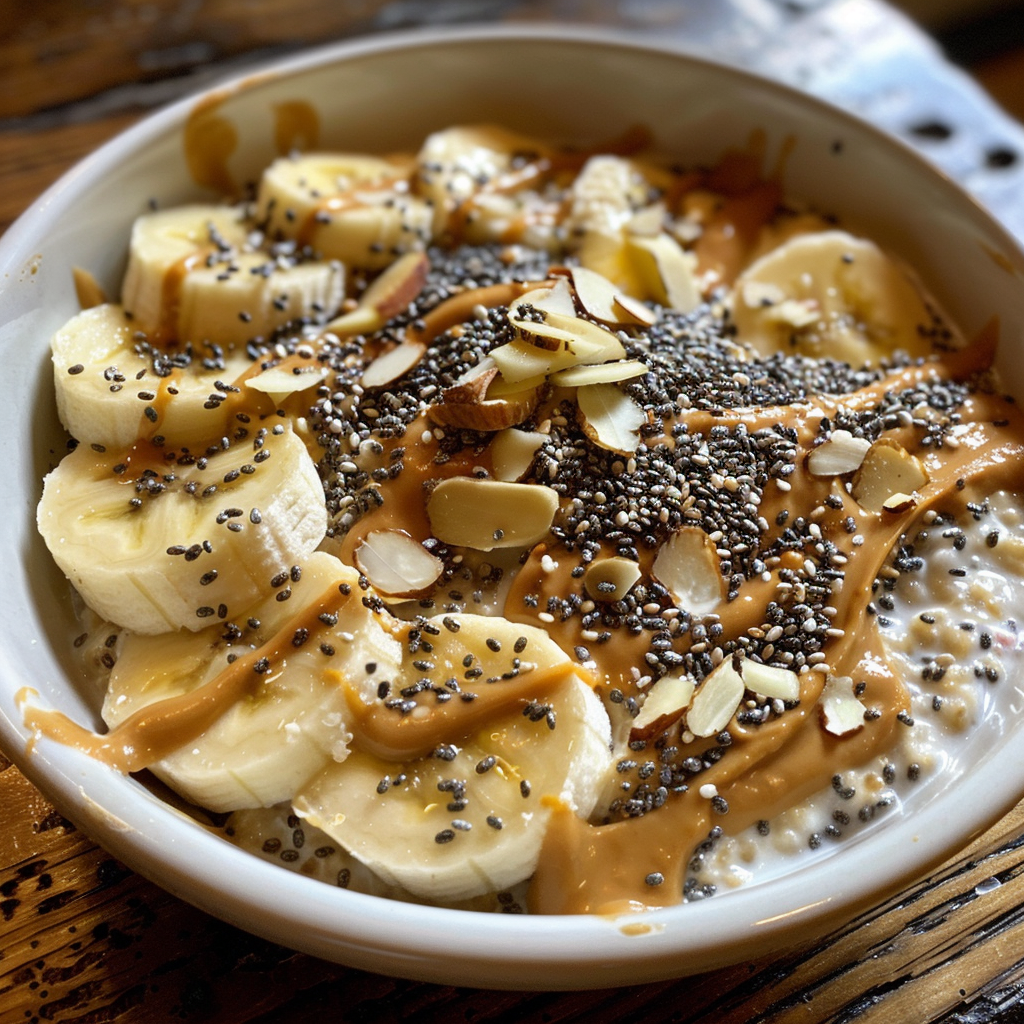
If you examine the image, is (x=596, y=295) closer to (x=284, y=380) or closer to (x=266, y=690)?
(x=284, y=380)

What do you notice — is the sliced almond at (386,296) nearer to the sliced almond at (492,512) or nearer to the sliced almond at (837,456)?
the sliced almond at (492,512)

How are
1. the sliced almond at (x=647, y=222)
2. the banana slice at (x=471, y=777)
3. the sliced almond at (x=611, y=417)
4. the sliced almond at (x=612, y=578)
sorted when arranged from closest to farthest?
the banana slice at (x=471, y=777), the sliced almond at (x=612, y=578), the sliced almond at (x=611, y=417), the sliced almond at (x=647, y=222)

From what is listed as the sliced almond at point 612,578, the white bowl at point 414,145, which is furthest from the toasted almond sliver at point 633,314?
the white bowl at point 414,145

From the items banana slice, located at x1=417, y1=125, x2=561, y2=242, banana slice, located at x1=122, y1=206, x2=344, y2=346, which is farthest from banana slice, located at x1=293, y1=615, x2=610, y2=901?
banana slice, located at x1=417, y1=125, x2=561, y2=242

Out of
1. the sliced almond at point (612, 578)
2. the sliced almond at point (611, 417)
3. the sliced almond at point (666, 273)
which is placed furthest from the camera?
the sliced almond at point (666, 273)

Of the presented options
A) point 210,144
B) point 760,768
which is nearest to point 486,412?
point 760,768

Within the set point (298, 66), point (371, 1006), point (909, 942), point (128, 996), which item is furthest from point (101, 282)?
point (909, 942)

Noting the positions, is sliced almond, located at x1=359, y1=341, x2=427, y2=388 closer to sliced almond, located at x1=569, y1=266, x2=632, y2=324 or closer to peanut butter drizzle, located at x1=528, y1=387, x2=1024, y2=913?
sliced almond, located at x1=569, y1=266, x2=632, y2=324
